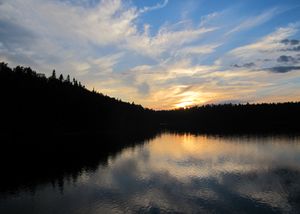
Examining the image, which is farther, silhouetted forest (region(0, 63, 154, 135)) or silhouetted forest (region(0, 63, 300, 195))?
silhouetted forest (region(0, 63, 154, 135))

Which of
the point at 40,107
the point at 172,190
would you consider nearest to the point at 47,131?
the point at 40,107

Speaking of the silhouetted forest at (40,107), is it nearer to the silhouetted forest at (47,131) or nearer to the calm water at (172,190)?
the silhouetted forest at (47,131)

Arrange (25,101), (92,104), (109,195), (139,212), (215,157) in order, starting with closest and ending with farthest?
1. (139,212)
2. (109,195)
3. (215,157)
4. (25,101)
5. (92,104)

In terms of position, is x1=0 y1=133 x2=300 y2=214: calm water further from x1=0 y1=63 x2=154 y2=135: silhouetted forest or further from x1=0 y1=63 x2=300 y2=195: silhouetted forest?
x1=0 y1=63 x2=154 y2=135: silhouetted forest

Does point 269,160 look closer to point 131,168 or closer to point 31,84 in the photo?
point 131,168

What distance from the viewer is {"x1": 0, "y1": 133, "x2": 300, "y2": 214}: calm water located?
31562mm

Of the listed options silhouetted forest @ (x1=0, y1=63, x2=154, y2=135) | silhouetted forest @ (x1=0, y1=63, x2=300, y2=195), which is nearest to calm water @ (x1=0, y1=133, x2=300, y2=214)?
silhouetted forest @ (x1=0, y1=63, x2=300, y2=195)

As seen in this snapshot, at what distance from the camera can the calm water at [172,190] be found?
31562 millimetres

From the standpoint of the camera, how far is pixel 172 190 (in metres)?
39.0

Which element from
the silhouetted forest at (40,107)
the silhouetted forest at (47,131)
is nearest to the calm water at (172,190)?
the silhouetted forest at (47,131)

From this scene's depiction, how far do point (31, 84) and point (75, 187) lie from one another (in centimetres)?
8483

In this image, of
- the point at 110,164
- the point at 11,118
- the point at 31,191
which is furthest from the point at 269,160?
the point at 11,118

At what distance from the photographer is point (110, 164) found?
62.2 meters

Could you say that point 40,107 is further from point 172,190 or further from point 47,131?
point 172,190
